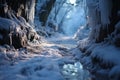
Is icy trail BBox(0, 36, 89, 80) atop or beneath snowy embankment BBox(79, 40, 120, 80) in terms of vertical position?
beneath

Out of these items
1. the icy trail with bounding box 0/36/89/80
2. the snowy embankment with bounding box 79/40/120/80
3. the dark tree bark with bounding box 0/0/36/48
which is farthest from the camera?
the dark tree bark with bounding box 0/0/36/48

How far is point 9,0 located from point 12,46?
333 cm

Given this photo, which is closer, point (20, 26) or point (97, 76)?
point (97, 76)

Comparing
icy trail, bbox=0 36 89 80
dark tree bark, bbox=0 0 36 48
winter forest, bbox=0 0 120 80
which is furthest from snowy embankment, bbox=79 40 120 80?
dark tree bark, bbox=0 0 36 48

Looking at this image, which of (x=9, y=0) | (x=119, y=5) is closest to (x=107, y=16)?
(x=119, y=5)

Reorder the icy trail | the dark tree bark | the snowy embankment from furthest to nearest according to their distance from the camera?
the dark tree bark
the icy trail
the snowy embankment

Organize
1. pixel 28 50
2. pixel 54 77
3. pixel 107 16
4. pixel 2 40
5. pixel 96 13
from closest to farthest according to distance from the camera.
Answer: pixel 54 77 < pixel 107 16 < pixel 2 40 < pixel 28 50 < pixel 96 13

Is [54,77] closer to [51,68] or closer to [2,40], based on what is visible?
[51,68]

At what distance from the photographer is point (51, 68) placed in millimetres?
9047

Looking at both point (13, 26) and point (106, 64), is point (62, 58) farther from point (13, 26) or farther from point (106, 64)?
point (106, 64)

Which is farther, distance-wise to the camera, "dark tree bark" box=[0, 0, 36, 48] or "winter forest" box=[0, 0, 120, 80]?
"dark tree bark" box=[0, 0, 36, 48]

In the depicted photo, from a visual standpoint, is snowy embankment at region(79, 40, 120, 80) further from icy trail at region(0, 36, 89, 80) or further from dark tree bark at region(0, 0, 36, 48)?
dark tree bark at region(0, 0, 36, 48)

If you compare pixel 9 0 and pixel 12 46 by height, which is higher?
pixel 9 0

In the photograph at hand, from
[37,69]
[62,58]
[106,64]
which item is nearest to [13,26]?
[62,58]
